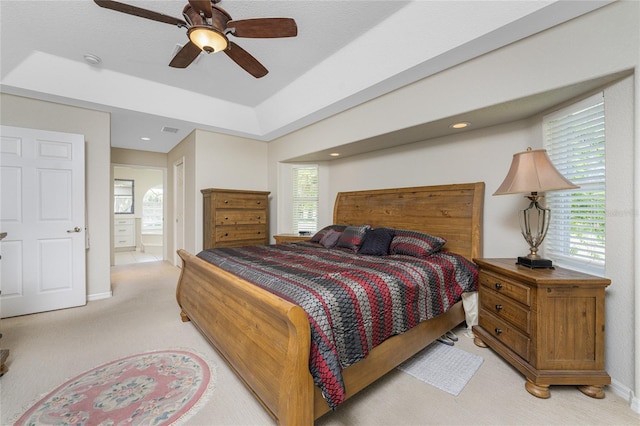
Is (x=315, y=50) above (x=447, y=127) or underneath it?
above

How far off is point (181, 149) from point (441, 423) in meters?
5.56

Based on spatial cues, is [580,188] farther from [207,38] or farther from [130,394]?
[130,394]

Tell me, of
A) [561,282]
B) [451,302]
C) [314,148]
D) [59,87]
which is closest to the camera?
[561,282]

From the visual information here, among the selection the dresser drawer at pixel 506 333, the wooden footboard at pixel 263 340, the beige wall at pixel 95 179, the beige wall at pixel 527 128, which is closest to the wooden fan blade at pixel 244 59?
the beige wall at pixel 527 128

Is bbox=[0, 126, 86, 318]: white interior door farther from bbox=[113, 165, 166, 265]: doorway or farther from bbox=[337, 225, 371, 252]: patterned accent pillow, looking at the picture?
bbox=[113, 165, 166, 265]: doorway

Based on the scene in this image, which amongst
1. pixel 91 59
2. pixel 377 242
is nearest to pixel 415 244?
pixel 377 242

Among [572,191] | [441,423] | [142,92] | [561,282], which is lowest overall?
[441,423]

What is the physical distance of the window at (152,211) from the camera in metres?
8.04

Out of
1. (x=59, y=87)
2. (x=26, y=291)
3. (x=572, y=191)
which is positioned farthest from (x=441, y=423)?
(x=59, y=87)

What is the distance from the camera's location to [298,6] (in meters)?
2.15

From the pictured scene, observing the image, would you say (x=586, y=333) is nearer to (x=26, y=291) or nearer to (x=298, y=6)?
(x=298, y=6)

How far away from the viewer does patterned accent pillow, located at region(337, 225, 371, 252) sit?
307 centimetres

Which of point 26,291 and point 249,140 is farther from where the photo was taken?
point 249,140

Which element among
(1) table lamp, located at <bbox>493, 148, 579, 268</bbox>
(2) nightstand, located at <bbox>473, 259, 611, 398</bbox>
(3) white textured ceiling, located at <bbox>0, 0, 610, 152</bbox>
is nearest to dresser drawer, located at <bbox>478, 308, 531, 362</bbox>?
(2) nightstand, located at <bbox>473, 259, 611, 398</bbox>
